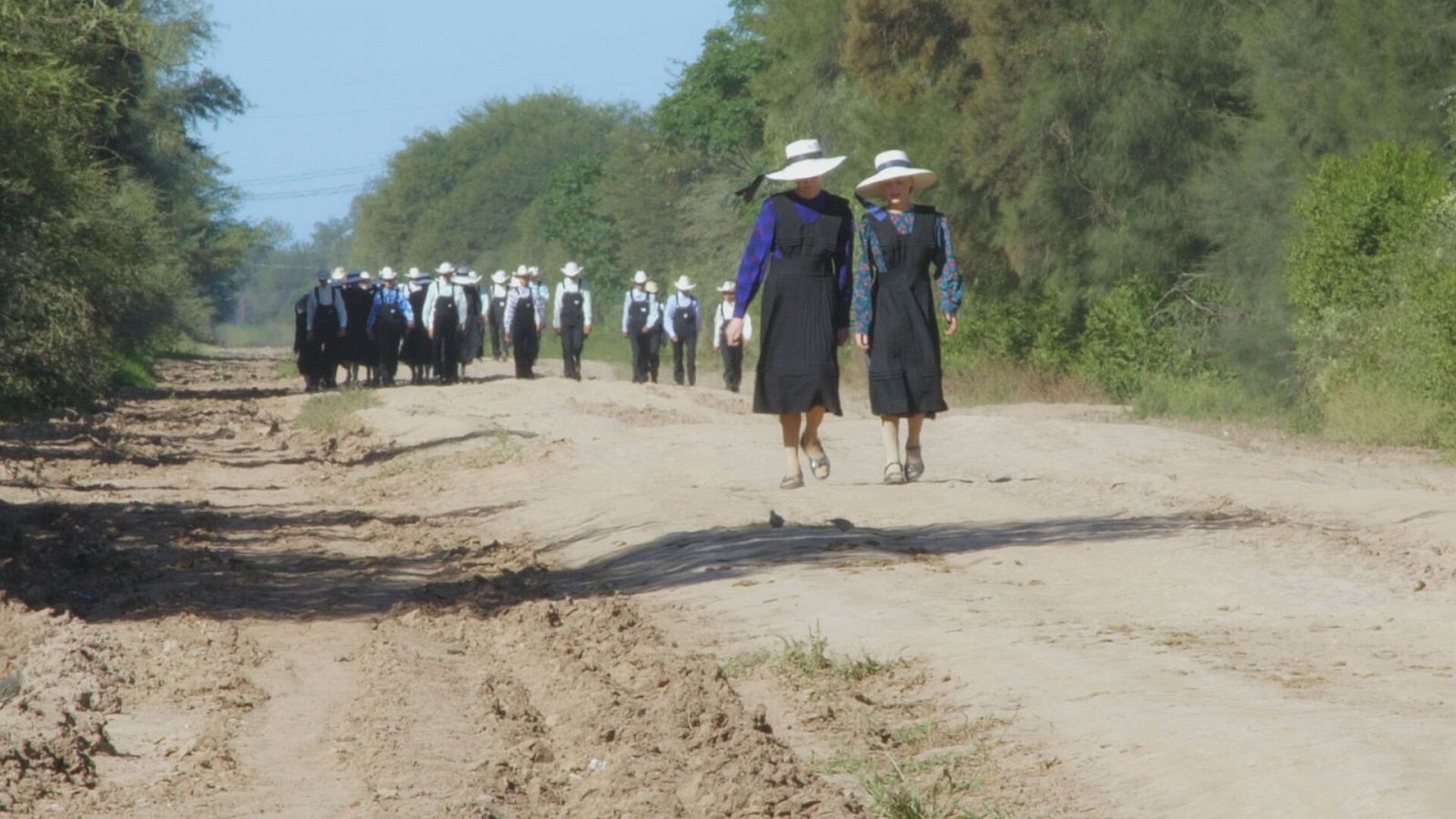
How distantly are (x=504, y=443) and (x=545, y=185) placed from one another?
112 metres

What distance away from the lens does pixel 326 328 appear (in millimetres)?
33688

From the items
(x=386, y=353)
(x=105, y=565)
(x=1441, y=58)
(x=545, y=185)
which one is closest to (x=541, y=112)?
(x=545, y=185)

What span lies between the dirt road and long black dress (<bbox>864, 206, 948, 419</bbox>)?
692 millimetres

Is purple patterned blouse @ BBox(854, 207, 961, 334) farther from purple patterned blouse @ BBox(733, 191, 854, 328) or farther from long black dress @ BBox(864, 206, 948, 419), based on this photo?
purple patterned blouse @ BBox(733, 191, 854, 328)

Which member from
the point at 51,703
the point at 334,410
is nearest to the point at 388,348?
the point at 334,410

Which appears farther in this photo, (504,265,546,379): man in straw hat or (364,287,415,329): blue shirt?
(364,287,415,329): blue shirt

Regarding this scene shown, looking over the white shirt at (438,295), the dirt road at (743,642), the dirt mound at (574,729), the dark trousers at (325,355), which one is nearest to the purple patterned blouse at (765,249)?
the dirt road at (743,642)

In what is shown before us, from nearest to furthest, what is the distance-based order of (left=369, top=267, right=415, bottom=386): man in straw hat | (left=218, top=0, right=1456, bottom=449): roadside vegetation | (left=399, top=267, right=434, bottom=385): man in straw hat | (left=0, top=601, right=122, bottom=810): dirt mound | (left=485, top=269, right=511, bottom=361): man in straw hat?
(left=0, top=601, right=122, bottom=810): dirt mound
(left=218, top=0, right=1456, bottom=449): roadside vegetation
(left=369, top=267, right=415, bottom=386): man in straw hat
(left=399, top=267, right=434, bottom=385): man in straw hat
(left=485, top=269, right=511, bottom=361): man in straw hat

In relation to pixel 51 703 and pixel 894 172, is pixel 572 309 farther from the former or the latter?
pixel 51 703

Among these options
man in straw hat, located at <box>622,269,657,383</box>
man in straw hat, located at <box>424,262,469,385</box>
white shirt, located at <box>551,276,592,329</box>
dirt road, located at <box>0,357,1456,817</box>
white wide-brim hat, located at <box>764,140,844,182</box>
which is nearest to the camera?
dirt road, located at <box>0,357,1456,817</box>

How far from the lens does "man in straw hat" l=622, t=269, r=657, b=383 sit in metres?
33.5

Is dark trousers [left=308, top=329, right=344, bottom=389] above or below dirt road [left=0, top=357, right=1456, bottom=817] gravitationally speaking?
above

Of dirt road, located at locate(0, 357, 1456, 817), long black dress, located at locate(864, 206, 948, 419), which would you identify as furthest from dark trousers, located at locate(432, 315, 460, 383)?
long black dress, located at locate(864, 206, 948, 419)

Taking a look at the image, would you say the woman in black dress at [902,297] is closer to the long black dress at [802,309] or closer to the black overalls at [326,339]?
the long black dress at [802,309]
